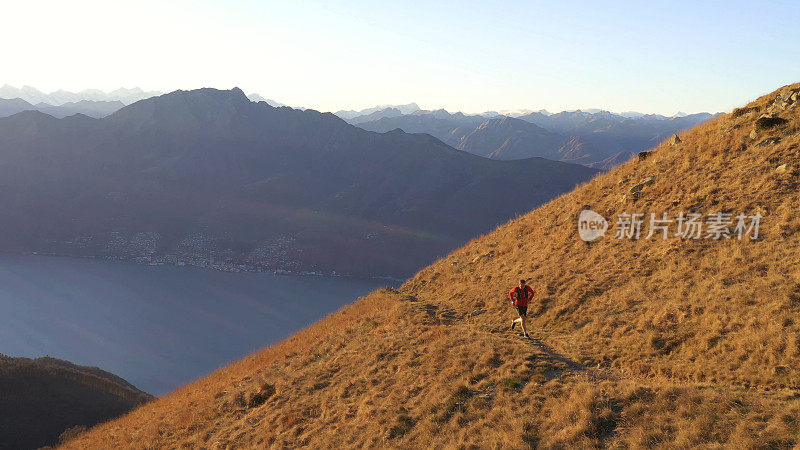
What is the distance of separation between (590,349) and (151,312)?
139 m

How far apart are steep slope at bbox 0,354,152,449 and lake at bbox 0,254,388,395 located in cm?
4512

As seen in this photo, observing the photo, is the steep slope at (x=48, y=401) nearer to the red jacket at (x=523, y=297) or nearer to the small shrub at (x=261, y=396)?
the small shrub at (x=261, y=396)

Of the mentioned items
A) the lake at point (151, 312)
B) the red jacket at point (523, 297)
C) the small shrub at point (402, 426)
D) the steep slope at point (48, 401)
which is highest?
the red jacket at point (523, 297)

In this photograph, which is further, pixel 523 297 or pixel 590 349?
pixel 523 297

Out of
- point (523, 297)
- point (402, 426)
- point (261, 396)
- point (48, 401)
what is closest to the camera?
point (402, 426)

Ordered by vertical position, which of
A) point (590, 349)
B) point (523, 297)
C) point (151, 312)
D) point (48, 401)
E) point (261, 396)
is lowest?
point (151, 312)

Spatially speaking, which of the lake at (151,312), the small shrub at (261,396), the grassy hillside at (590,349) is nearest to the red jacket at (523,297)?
the grassy hillside at (590,349)

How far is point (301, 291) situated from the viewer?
15075 centimetres

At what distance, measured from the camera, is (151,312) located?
408 feet

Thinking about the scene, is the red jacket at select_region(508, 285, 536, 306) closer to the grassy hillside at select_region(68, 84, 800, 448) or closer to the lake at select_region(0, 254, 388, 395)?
the grassy hillside at select_region(68, 84, 800, 448)

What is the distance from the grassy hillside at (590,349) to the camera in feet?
31.6

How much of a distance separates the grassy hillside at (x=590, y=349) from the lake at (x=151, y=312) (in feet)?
235

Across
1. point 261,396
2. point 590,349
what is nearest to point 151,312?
point 261,396

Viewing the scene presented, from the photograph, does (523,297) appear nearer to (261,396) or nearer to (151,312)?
(261,396)
